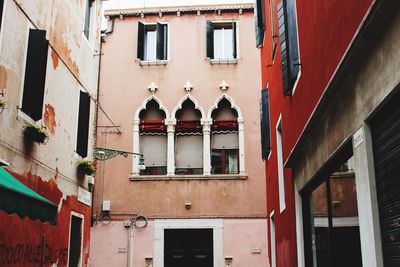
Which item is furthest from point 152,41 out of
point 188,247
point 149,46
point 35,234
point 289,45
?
point 289,45

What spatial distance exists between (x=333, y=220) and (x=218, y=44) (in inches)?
443

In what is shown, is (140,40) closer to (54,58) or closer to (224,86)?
(224,86)

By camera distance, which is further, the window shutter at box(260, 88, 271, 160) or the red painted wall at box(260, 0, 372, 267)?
the window shutter at box(260, 88, 271, 160)

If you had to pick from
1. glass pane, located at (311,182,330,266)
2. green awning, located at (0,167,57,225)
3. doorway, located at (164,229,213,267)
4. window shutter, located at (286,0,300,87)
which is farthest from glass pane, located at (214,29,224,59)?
green awning, located at (0,167,57,225)

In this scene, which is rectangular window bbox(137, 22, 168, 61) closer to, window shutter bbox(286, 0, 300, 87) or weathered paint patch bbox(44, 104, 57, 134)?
weathered paint patch bbox(44, 104, 57, 134)

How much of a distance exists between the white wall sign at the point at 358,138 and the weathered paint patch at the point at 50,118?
5863 mm

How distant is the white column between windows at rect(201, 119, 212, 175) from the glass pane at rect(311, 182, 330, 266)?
335 inches

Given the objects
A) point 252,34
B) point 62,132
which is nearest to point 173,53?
point 252,34

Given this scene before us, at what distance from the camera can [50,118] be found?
8.56 meters

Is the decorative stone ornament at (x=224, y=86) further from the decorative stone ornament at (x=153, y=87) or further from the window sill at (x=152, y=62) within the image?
the decorative stone ornament at (x=153, y=87)

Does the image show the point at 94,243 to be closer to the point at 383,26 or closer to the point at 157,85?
the point at 157,85

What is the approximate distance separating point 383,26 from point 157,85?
12.6 m

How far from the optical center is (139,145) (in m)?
14.9

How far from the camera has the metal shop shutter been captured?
9.75 ft
